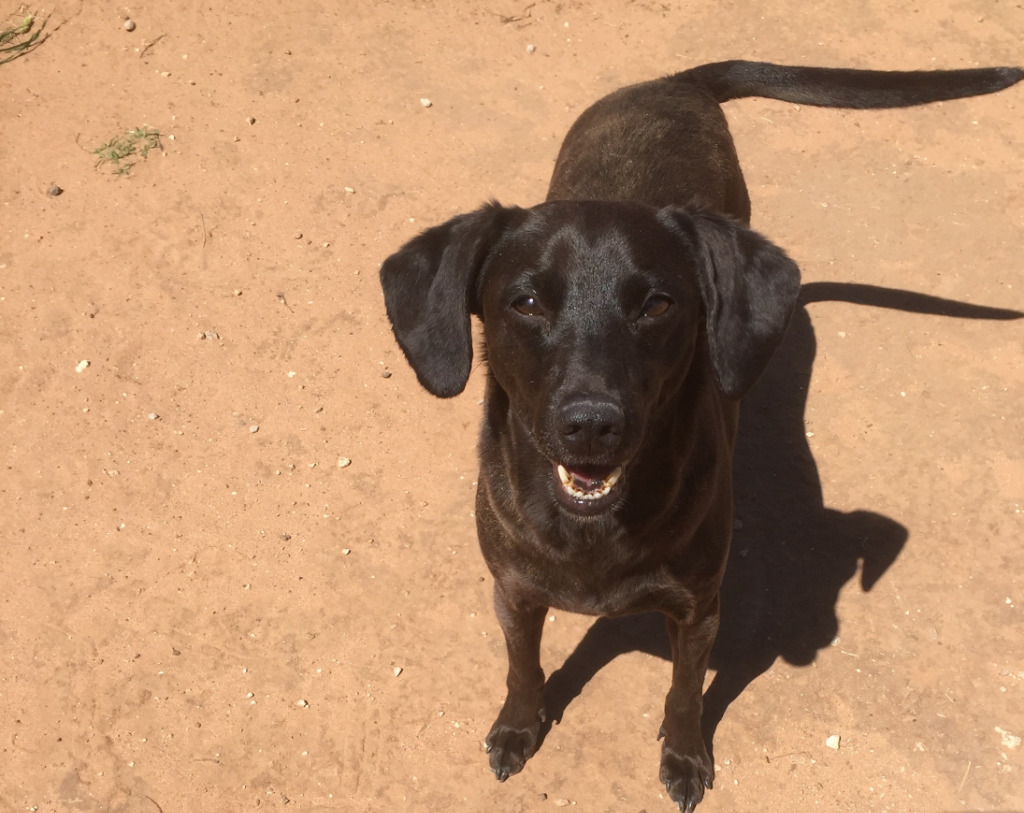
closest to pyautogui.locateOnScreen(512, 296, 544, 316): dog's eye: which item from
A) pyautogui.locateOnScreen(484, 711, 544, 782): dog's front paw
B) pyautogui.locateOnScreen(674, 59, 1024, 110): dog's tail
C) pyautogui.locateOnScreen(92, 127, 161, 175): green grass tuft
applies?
pyautogui.locateOnScreen(484, 711, 544, 782): dog's front paw

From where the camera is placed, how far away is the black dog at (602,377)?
111 inches

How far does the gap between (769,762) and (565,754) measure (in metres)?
0.71

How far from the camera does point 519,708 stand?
3.79 meters

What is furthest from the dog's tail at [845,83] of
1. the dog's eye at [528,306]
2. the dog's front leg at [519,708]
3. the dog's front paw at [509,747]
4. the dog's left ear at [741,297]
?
the dog's front paw at [509,747]

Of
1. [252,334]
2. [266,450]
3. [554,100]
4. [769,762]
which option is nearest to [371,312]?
[252,334]

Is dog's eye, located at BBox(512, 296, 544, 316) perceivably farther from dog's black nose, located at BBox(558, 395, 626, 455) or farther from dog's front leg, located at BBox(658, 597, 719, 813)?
dog's front leg, located at BBox(658, 597, 719, 813)

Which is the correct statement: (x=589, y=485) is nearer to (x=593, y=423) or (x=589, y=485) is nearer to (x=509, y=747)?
(x=593, y=423)

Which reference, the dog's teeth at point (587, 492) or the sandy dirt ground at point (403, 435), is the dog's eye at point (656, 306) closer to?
the dog's teeth at point (587, 492)

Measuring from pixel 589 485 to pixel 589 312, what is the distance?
1.58 feet

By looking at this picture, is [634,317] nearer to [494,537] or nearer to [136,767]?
[494,537]

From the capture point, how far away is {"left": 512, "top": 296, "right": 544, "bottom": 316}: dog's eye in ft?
9.54

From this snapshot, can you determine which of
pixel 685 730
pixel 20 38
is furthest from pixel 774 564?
pixel 20 38

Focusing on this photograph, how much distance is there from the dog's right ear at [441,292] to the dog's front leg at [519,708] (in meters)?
0.90

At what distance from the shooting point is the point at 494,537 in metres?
3.36
